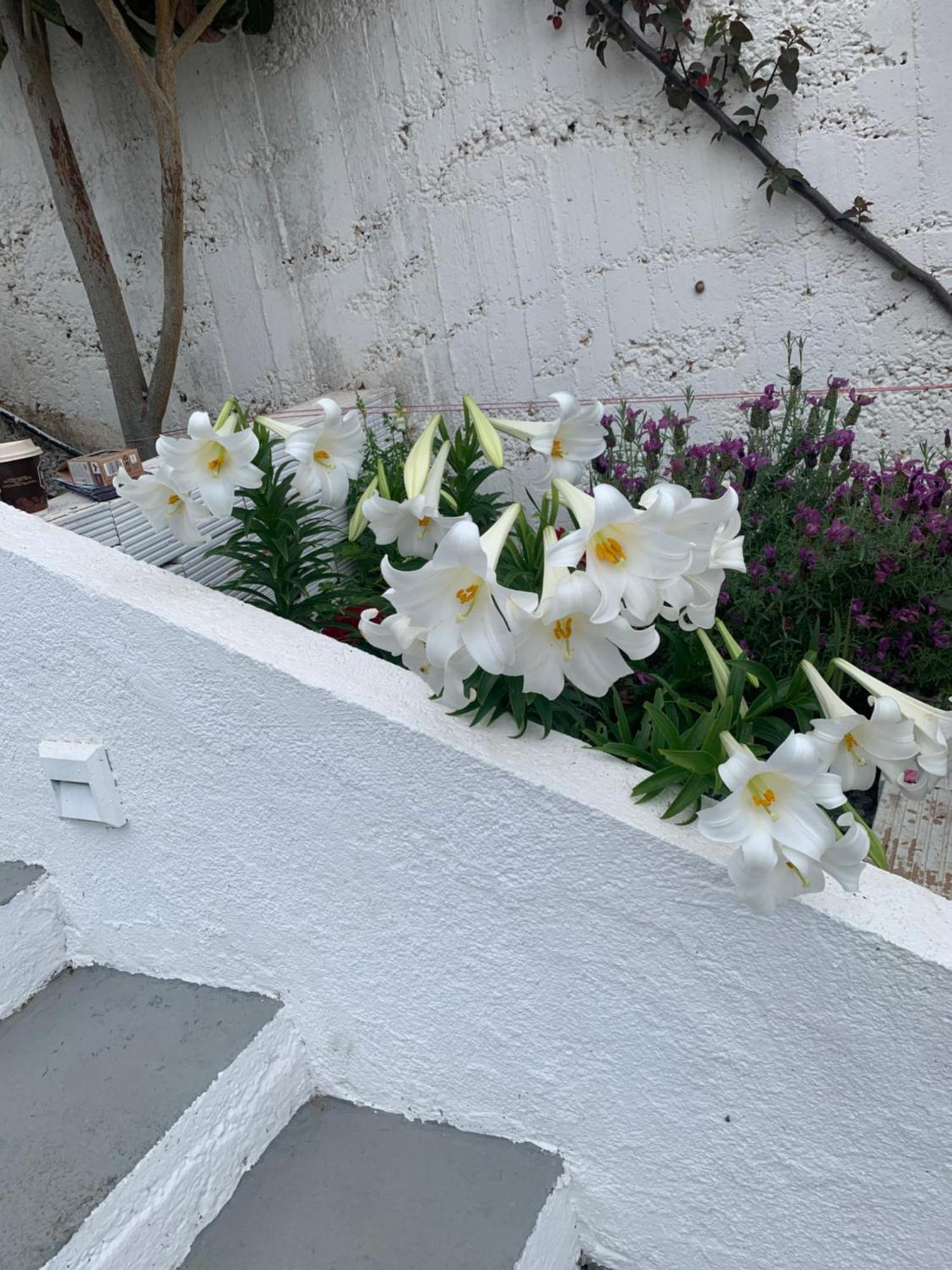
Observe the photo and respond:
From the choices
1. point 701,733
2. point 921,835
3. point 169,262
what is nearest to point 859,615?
point 921,835

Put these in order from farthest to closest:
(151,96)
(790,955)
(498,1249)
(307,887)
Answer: (151,96) < (307,887) < (498,1249) < (790,955)

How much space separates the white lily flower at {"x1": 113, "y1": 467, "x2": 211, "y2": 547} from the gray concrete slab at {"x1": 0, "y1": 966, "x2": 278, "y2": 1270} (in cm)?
99

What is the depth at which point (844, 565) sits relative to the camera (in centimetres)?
218

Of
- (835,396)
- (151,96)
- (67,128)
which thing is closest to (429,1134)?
(835,396)

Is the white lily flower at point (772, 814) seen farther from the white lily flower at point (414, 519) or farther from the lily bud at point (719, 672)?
the white lily flower at point (414, 519)

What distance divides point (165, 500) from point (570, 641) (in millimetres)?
862

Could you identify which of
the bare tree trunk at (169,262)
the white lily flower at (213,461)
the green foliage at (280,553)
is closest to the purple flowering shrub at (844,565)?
the green foliage at (280,553)

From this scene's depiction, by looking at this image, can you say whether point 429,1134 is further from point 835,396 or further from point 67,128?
point 67,128

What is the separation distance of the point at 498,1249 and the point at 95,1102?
0.78 metres

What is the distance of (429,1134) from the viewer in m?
1.88

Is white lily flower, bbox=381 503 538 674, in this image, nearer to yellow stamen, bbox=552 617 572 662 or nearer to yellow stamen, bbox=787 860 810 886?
yellow stamen, bbox=552 617 572 662

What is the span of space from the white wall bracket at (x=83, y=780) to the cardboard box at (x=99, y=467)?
92 centimetres

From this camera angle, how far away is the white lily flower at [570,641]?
1275 millimetres

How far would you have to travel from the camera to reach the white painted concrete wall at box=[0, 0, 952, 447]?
2848 mm
